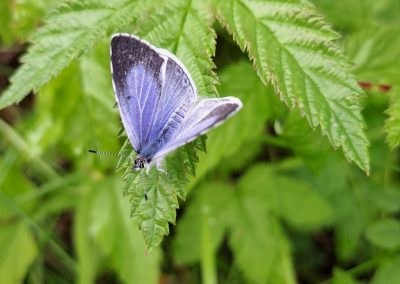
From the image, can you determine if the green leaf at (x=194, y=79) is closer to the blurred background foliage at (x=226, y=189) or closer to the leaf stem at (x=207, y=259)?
the blurred background foliage at (x=226, y=189)

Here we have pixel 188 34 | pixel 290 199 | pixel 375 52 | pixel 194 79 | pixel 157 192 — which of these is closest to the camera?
pixel 157 192

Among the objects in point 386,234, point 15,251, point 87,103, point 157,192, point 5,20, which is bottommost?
point 15,251

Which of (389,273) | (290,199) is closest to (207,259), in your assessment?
(290,199)

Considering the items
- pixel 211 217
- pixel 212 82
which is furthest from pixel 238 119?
pixel 212 82

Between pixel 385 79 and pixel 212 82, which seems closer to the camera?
pixel 212 82

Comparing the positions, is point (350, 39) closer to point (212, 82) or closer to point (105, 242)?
point (212, 82)

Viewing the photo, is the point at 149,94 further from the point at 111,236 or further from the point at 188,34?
the point at 111,236
